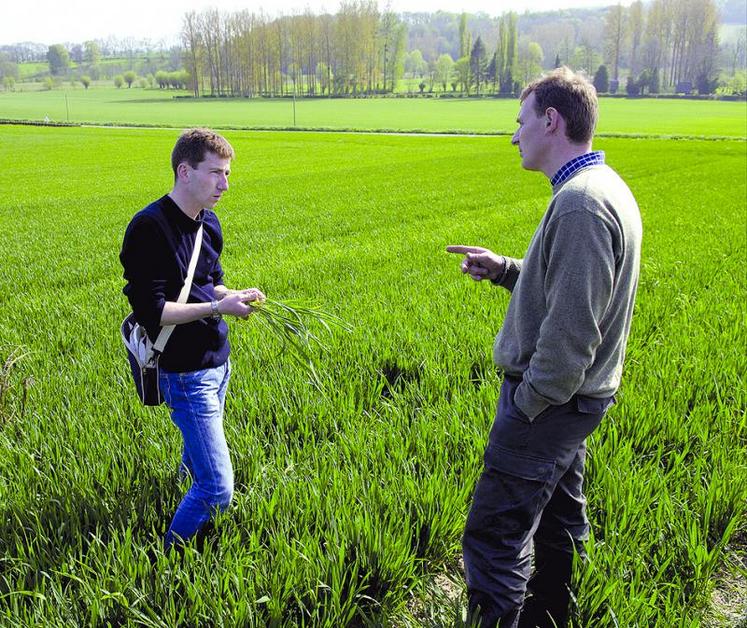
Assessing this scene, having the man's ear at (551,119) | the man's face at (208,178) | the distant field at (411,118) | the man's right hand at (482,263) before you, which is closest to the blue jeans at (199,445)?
the man's face at (208,178)

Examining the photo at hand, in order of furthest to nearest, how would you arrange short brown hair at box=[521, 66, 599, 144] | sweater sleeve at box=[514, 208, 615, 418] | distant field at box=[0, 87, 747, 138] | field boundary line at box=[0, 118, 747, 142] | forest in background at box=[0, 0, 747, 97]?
1. forest in background at box=[0, 0, 747, 97]
2. distant field at box=[0, 87, 747, 138]
3. field boundary line at box=[0, 118, 747, 142]
4. short brown hair at box=[521, 66, 599, 144]
5. sweater sleeve at box=[514, 208, 615, 418]

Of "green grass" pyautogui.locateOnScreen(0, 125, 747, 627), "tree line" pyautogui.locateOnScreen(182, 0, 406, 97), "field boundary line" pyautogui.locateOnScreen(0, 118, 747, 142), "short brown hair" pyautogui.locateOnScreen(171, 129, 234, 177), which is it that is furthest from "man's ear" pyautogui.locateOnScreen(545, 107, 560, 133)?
"tree line" pyautogui.locateOnScreen(182, 0, 406, 97)

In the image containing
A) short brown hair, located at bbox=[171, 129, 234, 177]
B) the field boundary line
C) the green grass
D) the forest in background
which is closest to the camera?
the green grass

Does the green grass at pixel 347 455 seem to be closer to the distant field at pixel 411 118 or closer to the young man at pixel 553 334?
the young man at pixel 553 334

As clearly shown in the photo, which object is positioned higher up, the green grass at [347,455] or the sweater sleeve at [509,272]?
the sweater sleeve at [509,272]

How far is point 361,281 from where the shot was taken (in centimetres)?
871

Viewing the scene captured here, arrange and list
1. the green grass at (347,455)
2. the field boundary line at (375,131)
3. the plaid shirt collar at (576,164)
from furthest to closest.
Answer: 1. the field boundary line at (375,131)
2. the green grass at (347,455)
3. the plaid shirt collar at (576,164)

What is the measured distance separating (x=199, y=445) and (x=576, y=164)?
1.88m

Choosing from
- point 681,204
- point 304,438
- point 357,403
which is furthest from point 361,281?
point 681,204

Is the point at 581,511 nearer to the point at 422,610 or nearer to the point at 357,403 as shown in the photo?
the point at 422,610

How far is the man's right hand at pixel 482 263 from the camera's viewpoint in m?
2.86

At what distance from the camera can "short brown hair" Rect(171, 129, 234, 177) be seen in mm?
2764

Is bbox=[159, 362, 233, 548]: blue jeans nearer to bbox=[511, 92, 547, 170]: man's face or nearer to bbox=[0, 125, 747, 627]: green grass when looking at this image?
bbox=[0, 125, 747, 627]: green grass

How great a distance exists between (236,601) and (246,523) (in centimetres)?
60
